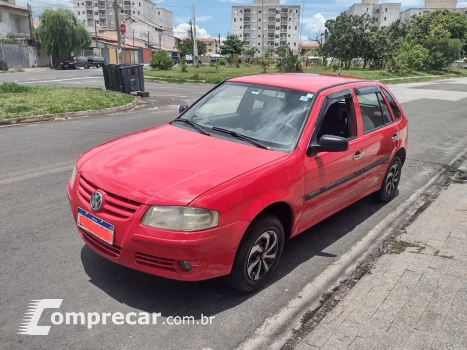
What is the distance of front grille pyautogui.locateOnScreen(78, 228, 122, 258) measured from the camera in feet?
9.29

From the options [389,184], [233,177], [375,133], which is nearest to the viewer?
[233,177]

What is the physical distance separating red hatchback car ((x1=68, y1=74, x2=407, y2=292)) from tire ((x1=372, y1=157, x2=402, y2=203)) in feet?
1.74

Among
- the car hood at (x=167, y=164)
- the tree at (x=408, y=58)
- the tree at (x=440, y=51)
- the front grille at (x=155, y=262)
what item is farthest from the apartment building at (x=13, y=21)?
the front grille at (x=155, y=262)

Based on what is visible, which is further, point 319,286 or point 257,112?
point 257,112

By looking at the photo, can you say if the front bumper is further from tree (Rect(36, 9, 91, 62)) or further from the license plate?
tree (Rect(36, 9, 91, 62))

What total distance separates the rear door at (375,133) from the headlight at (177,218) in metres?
2.39

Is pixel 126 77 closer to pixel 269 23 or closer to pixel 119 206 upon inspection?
pixel 119 206

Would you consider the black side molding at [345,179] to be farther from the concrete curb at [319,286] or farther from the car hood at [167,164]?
the concrete curb at [319,286]

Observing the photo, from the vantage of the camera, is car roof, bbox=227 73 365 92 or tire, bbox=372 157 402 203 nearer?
car roof, bbox=227 73 365 92

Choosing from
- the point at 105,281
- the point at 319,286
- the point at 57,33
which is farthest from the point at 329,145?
the point at 57,33

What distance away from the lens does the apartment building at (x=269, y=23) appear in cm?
13500

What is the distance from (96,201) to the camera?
9.29 feet

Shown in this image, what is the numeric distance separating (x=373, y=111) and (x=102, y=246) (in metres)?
3.46

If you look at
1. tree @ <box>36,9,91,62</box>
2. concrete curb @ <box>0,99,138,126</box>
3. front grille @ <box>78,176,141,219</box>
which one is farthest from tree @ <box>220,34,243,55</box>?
front grille @ <box>78,176,141,219</box>
